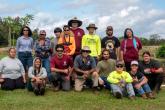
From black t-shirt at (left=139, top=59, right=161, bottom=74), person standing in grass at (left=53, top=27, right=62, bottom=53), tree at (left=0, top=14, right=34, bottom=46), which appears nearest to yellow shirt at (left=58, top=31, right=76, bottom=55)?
person standing in grass at (left=53, top=27, right=62, bottom=53)

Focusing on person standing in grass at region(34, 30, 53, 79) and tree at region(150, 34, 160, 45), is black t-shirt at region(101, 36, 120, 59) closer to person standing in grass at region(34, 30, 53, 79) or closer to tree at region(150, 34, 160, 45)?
person standing in grass at region(34, 30, 53, 79)

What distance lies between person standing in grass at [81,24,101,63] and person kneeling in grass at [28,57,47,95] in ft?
5.29

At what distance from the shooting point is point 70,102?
11742 mm

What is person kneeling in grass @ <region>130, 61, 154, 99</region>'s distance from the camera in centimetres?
1273

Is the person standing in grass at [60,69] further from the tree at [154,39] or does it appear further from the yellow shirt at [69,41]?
the tree at [154,39]

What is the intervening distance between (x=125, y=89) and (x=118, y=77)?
41cm

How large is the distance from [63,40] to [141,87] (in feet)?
9.70

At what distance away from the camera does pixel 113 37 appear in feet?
46.0

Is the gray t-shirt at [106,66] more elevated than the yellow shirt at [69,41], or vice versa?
the yellow shirt at [69,41]

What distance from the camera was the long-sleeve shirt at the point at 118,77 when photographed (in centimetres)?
1266

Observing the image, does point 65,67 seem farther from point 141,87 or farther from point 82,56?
point 141,87

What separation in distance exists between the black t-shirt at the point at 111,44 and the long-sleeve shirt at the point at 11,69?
280 centimetres

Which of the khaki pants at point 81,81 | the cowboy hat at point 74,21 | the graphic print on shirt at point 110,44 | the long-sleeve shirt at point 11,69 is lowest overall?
the khaki pants at point 81,81

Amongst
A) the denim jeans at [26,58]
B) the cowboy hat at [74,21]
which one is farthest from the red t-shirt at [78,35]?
the denim jeans at [26,58]
